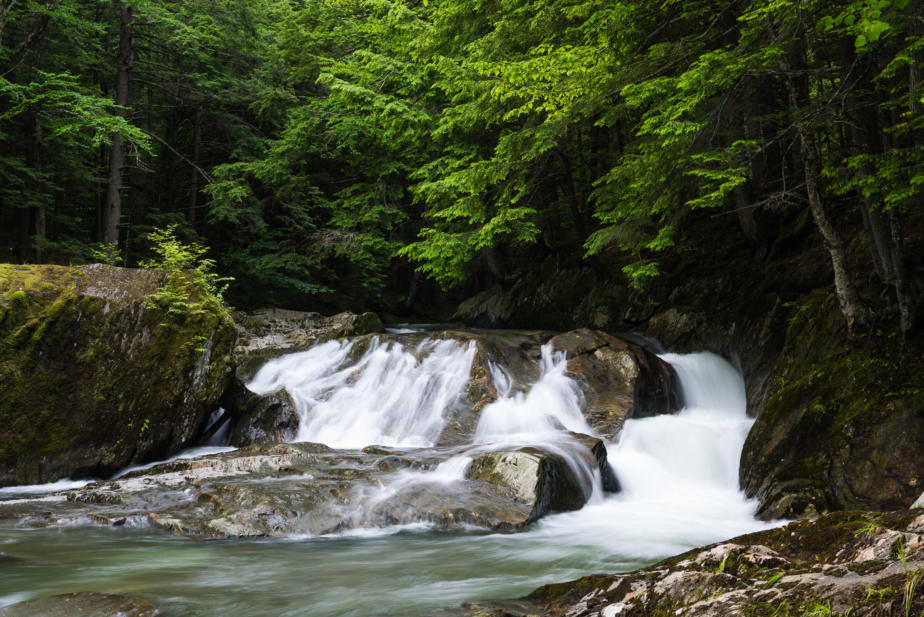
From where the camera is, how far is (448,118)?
14570mm

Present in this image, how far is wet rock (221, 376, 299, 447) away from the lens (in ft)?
32.2

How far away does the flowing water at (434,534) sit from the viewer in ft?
14.5

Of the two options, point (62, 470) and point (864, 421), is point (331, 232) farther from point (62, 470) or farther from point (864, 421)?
point (864, 421)

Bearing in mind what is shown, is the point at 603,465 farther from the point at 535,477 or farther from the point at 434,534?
the point at 434,534

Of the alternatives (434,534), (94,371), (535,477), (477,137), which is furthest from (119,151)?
(535,477)

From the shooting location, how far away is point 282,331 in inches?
614

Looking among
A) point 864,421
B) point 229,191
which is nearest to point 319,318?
point 229,191

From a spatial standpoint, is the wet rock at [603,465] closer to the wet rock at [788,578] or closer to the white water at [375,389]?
the white water at [375,389]

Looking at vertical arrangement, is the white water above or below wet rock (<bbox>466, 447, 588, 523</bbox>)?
above

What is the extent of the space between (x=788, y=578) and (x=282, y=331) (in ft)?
48.6

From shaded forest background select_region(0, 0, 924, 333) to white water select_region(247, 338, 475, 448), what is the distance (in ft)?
12.4

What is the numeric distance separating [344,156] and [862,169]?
62.8 ft

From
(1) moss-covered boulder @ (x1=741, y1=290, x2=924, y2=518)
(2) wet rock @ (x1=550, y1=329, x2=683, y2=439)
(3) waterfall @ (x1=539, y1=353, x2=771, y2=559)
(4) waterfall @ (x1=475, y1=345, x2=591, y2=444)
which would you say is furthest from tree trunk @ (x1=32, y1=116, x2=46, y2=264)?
(1) moss-covered boulder @ (x1=741, y1=290, x2=924, y2=518)

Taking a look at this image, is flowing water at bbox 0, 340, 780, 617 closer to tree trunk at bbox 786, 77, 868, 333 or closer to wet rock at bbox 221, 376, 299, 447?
wet rock at bbox 221, 376, 299, 447
